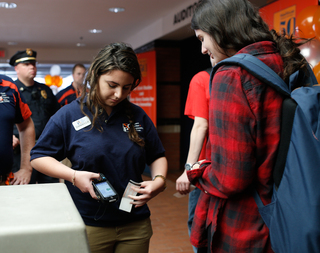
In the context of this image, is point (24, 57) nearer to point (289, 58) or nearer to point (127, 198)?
point (127, 198)

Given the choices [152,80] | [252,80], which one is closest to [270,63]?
[252,80]

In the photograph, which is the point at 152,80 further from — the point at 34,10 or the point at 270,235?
the point at 270,235

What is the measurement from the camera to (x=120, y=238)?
137cm

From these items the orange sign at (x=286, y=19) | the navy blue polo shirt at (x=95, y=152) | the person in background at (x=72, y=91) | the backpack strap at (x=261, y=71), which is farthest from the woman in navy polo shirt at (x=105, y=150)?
the person in background at (x=72, y=91)

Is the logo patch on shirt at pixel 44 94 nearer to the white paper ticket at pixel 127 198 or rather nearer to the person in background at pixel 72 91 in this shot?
the person in background at pixel 72 91

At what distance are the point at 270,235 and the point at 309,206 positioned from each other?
178 millimetres

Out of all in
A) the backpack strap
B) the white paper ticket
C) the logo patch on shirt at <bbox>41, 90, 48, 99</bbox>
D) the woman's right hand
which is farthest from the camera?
the logo patch on shirt at <bbox>41, 90, 48, 99</bbox>

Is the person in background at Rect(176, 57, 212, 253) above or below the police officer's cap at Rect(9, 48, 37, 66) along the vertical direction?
below

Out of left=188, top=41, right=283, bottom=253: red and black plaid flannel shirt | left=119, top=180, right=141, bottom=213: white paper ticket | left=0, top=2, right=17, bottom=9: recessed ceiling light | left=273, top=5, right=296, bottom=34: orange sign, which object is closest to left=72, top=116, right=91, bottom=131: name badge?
left=119, top=180, right=141, bottom=213: white paper ticket

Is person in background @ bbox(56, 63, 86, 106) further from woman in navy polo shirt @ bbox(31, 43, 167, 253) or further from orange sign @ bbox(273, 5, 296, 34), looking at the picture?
woman in navy polo shirt @ bbox(31, 43, 167, 253)

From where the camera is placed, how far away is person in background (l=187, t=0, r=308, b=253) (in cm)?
97

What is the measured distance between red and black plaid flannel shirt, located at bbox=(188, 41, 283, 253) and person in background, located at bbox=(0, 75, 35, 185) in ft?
4.37

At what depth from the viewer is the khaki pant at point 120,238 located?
1336 millimetres

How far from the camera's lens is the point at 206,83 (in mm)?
2184
